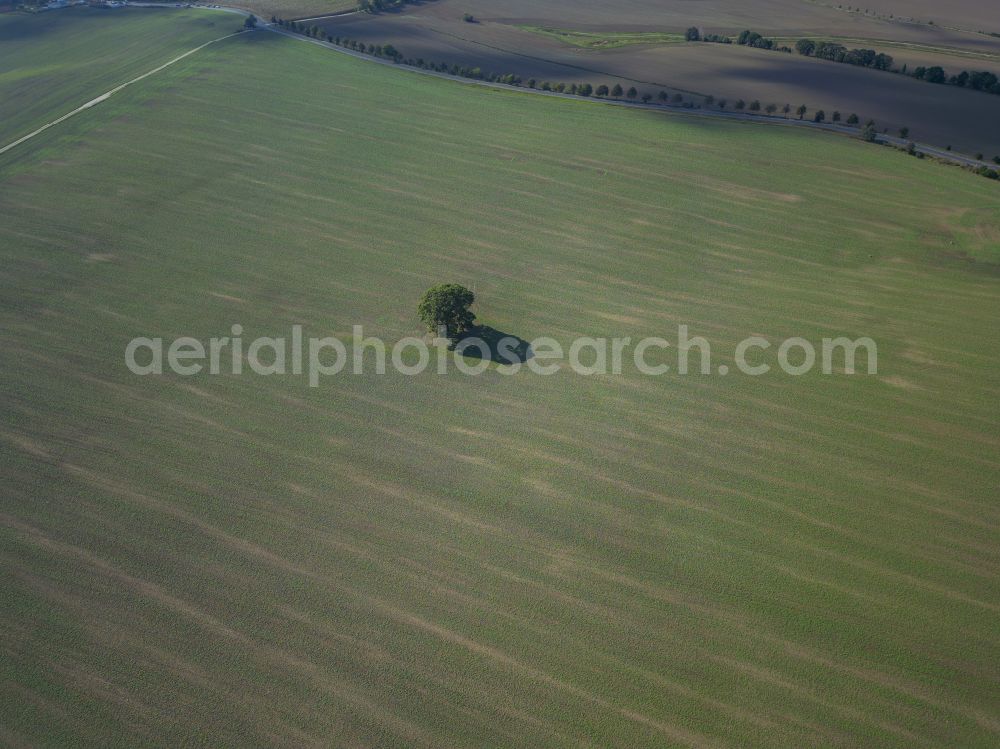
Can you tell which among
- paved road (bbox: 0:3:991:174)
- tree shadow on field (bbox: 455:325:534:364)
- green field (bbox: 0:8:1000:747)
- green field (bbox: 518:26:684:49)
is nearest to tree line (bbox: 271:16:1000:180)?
paved road (bbox: 0:3:991:174)

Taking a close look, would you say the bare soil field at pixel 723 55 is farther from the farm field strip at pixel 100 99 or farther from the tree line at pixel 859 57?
the farm field strip at pixel 100 99

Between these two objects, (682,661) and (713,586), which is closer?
(682,661)

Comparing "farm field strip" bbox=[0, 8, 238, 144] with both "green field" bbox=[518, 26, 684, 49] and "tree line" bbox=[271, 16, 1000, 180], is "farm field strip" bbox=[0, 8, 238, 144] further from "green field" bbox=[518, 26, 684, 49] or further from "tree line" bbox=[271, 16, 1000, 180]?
"green field" bbox=[518, 26, 684, 49]

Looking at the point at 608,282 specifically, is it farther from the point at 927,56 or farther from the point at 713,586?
the point at 927,56

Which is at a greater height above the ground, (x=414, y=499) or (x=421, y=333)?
(x=421, y=333)

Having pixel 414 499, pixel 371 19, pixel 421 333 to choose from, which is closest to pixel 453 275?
pixel 421 333

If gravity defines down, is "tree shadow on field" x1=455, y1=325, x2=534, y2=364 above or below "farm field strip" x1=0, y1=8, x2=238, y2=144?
below
